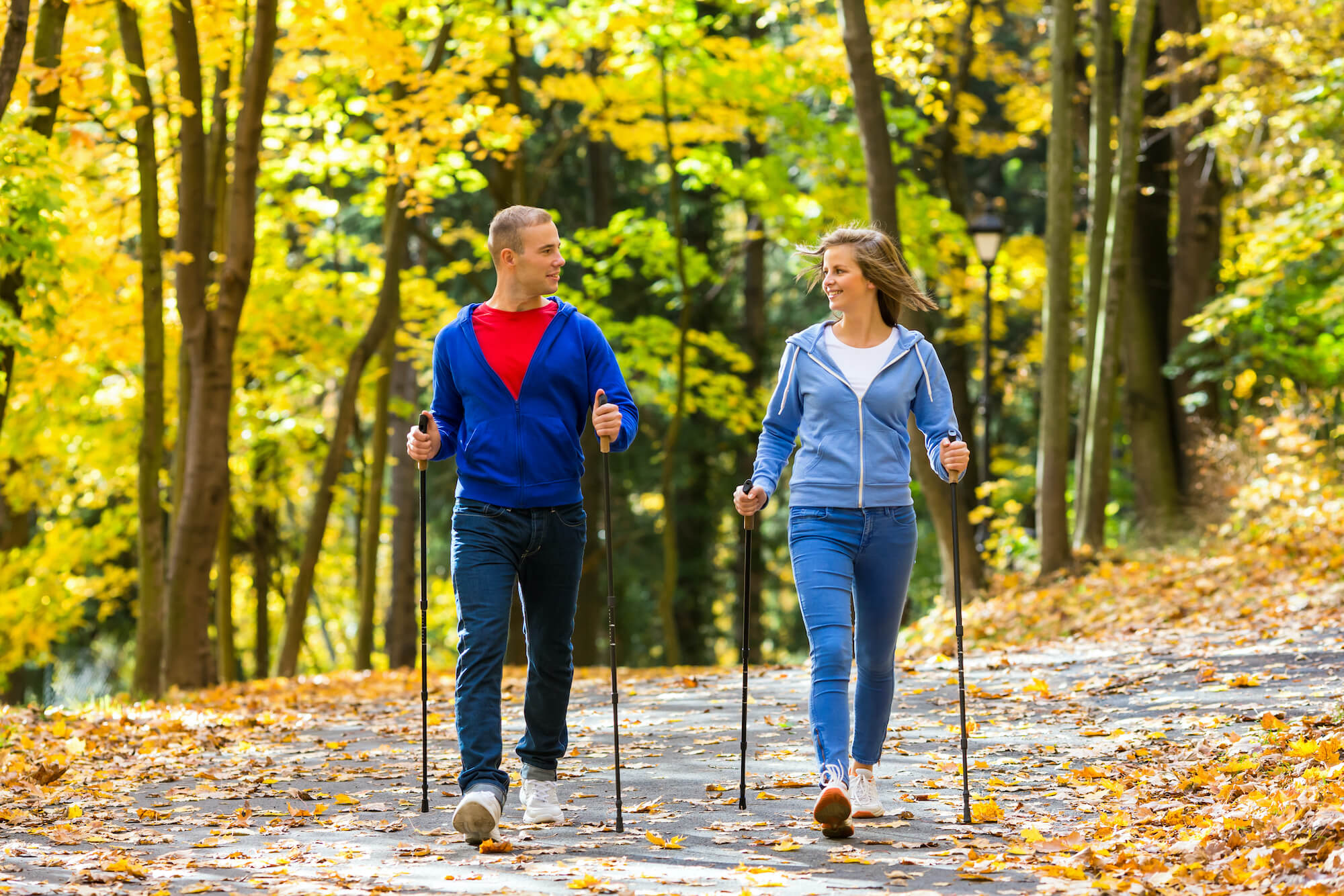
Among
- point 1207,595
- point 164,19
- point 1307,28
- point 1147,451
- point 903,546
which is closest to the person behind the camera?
point 903,546

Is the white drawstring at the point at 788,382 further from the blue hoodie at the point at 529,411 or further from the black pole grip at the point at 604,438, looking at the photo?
the black pole grip at the point at 604,438

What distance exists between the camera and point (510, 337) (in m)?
5.14

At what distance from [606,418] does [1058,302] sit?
9395 mm

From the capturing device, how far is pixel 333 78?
581 inches

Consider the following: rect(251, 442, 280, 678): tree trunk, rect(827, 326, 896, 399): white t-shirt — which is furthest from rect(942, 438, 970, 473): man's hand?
rect(251, 442, 280, 678): tree trunk

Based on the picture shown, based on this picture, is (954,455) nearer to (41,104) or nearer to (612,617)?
(612,617)

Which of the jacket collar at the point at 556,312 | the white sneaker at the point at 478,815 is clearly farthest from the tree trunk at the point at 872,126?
the white sneaker at the point at 478,815

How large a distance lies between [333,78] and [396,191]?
1.36m

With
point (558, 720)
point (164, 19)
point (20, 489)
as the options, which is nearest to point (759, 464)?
point (558, 720)

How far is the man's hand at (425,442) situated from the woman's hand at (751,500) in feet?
3.77

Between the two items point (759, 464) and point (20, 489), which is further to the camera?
point (20, 489)

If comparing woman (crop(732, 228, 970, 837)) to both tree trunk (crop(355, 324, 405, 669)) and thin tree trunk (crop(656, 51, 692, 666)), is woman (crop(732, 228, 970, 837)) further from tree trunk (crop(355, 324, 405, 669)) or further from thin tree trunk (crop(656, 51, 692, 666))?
thin tree trunk (crop(656, 51, 692, 666))

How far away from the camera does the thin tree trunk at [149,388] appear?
1153cm

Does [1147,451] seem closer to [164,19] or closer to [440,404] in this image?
[164,19]
